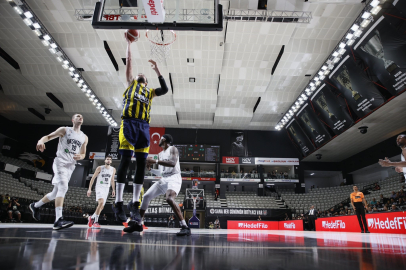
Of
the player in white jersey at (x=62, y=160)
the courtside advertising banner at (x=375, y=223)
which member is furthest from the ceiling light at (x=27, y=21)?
the courtside advertising banner at (x=375, y=223)

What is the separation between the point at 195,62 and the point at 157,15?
7.71 meters

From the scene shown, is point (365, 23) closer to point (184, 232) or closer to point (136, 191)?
point (184, 232)

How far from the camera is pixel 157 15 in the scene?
5.03 metres

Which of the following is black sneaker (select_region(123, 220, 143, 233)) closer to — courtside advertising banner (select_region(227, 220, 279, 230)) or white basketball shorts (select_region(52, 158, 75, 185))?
white basketball shorts (select_region(52, 158, 75, 185))

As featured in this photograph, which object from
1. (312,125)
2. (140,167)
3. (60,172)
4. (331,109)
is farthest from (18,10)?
(312,125)

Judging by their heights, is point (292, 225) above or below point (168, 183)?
below

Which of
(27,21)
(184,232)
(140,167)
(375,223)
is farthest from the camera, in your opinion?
(27,21)

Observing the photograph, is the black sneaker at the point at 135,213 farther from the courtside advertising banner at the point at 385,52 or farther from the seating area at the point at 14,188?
the seating area at the point at 14,188

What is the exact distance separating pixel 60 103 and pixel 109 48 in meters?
9.19

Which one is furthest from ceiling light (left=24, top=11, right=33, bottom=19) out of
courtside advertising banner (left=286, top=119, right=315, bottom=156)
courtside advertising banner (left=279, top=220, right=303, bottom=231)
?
courtside advertising banner (left=286, top=119, right=315, bottom=156)

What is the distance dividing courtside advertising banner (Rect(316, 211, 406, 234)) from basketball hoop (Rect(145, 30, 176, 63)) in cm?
943

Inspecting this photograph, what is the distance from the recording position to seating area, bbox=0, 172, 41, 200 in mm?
13223

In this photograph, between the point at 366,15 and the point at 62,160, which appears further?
the point at 366,15

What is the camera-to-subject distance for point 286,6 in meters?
9.34
